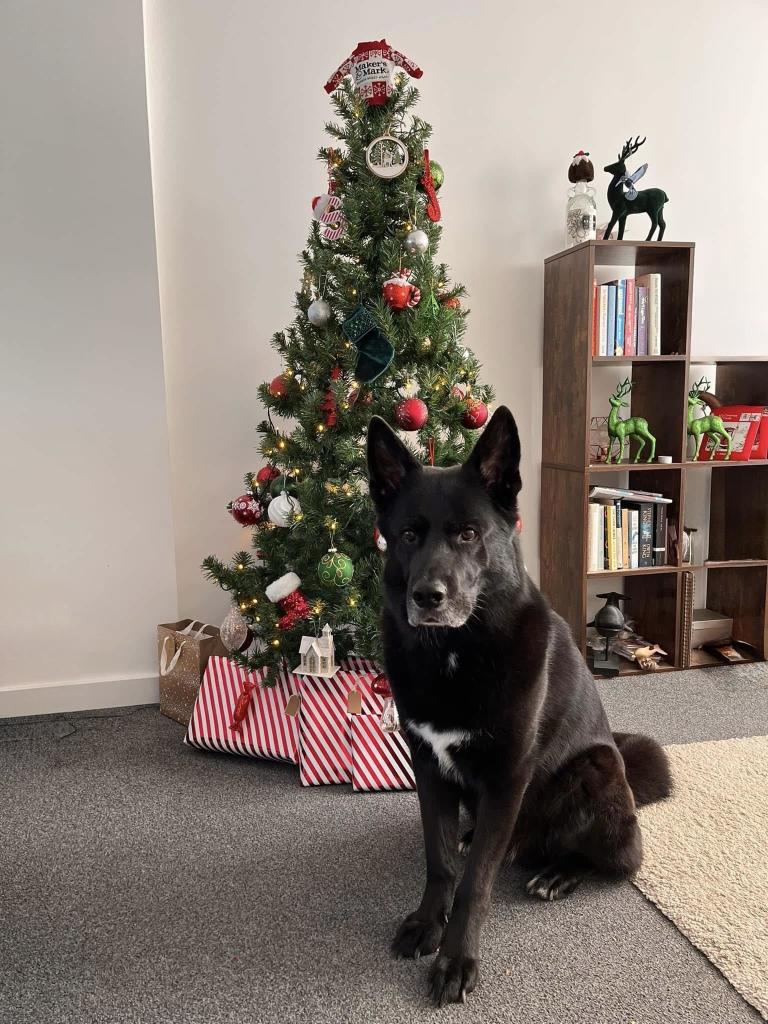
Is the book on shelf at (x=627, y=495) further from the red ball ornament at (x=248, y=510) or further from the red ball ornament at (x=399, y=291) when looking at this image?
the red ball ornament at (x=248, y=510)

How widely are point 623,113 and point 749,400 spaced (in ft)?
4.60

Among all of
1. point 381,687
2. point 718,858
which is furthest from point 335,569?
point 718,858

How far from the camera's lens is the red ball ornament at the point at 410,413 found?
7.28ft

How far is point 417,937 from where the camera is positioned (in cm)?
140

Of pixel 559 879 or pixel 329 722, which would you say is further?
pixel 329 722

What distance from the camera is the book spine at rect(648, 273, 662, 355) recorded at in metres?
2.96

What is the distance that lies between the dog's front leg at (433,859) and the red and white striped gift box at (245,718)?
85 cm

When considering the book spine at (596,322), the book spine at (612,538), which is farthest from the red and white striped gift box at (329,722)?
the book spine at (596,322)

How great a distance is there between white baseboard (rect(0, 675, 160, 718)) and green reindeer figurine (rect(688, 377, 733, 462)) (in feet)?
8.00

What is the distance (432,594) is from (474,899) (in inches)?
22.3

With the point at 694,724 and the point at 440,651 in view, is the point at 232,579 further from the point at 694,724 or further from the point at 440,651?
the point at 694,724

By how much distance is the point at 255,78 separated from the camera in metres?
2.84

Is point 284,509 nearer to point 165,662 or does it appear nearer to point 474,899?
point 165,662

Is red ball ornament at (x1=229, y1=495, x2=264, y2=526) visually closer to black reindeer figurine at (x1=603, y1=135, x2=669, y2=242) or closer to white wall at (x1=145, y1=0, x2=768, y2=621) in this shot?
white wall at (x1=145, y1=0, x2=768, y2=621)
